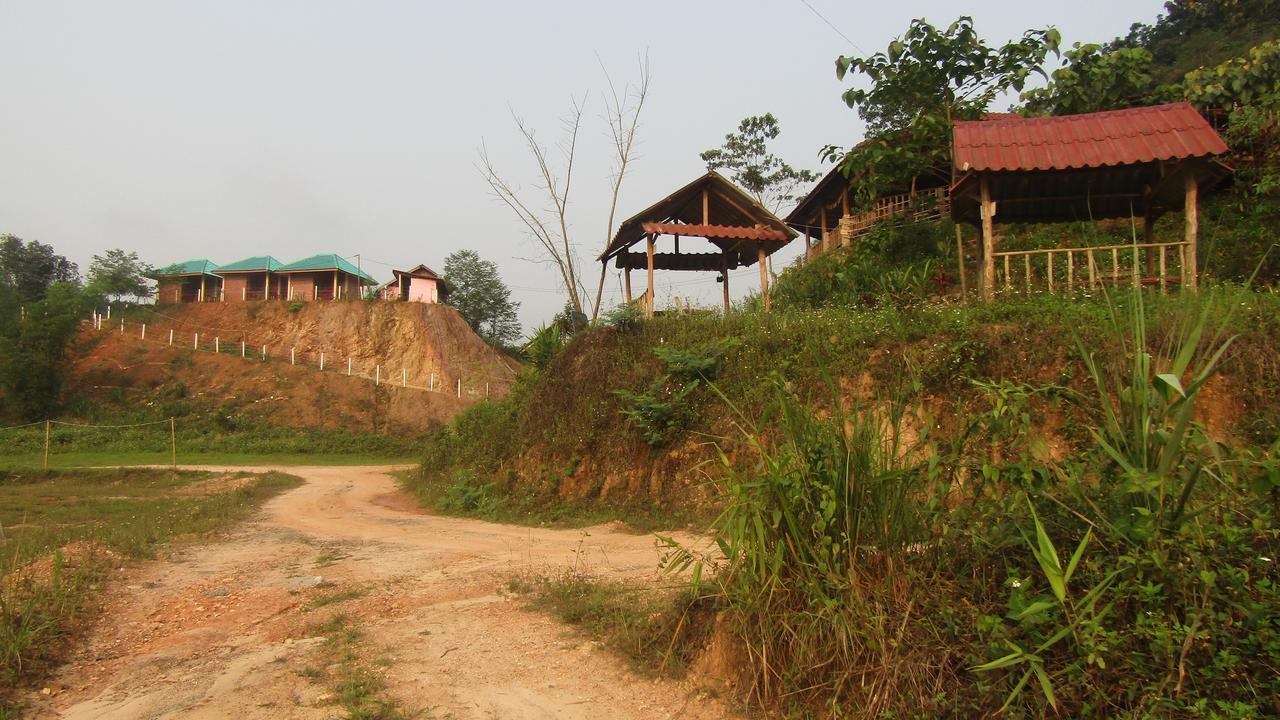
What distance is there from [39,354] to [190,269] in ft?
64.4

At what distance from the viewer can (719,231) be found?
50.5 feet

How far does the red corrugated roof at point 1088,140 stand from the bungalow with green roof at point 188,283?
177ft

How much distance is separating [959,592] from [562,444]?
9307mm

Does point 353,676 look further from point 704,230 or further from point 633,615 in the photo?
point 704,230

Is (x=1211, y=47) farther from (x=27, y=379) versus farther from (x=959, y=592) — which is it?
(x=27, y=379)

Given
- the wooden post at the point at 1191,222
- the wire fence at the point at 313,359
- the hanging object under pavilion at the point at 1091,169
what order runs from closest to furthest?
the wooden post at the point at 1191,222
the hanging object under pavilion at the point at 1091,169
the wire fence at the point at 313,359

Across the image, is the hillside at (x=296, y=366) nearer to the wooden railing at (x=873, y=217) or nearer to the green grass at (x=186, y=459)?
the green grass at (x=186, y=459)

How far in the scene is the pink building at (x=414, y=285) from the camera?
49.3 meters

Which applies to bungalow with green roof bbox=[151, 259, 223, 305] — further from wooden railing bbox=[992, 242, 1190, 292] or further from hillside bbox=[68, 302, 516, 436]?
wooden railing bbox=[992, 242, 1190, 292]

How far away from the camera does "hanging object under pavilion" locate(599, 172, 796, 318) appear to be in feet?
50.2

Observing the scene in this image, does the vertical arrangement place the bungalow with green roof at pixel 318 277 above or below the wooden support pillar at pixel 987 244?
above

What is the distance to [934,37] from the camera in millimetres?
14727

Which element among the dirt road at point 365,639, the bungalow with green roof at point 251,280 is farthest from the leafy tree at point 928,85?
the bungalow with green roof at point 251,280

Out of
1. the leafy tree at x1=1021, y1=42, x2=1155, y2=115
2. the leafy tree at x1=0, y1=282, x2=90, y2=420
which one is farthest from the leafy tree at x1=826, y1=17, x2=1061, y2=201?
the leafy tree at x1=0, y1=282, x2=90, y2=420
